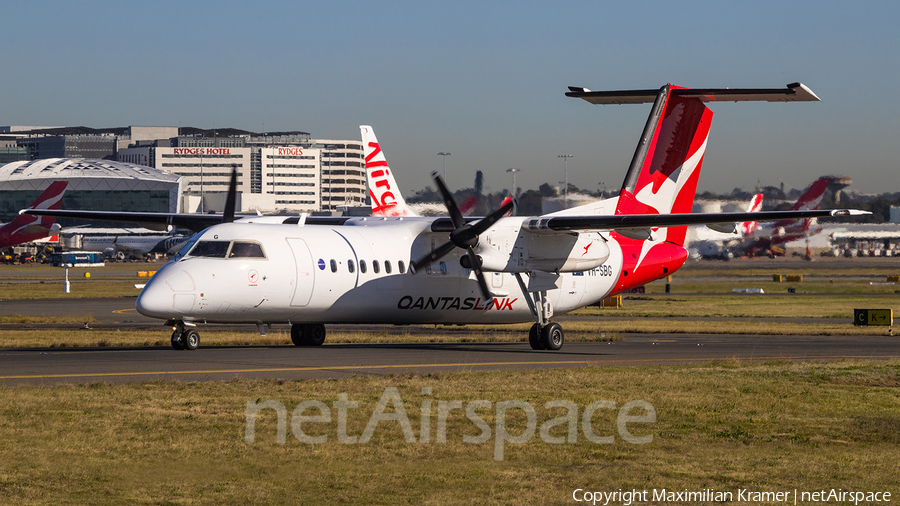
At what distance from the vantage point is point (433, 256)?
2712 cm

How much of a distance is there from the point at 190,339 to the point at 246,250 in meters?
2.51

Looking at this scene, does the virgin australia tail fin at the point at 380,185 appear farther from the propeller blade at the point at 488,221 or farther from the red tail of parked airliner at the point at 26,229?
the red tail of parked airliner at the point at 26,229

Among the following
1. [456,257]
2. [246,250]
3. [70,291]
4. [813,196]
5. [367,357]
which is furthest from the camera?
[70,291]

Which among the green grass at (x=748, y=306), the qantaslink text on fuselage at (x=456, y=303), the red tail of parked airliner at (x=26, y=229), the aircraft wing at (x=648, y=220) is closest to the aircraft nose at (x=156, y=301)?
the qantaslink text on fuselage at (x=456, y=303)

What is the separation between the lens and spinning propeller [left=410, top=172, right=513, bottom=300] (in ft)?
85.8

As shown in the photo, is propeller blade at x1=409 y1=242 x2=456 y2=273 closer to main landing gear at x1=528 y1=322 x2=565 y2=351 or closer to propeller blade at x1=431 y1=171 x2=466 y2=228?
propeller blade at x1=431 y1=171 x2=466 y2=228

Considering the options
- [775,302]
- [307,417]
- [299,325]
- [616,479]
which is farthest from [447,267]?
[775,302]

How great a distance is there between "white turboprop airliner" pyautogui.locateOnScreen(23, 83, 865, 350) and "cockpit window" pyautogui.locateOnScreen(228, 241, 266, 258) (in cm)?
3

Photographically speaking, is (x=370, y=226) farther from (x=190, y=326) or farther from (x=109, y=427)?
(x=109, y=427)

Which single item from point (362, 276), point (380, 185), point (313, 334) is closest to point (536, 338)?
point (362, 276)

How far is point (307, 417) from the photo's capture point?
14.1m

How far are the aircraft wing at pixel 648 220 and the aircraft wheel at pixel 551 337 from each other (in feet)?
9.83

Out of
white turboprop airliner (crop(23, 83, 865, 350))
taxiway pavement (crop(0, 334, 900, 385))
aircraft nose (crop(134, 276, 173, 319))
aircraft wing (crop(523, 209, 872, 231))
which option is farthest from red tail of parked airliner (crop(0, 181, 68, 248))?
aircraft nose (crop(134, 276, 173, 319))

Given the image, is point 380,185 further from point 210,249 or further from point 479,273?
point 210,249
